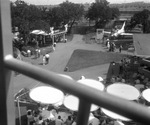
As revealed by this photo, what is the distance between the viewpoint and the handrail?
0.44 metres

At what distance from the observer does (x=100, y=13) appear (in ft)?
94.8

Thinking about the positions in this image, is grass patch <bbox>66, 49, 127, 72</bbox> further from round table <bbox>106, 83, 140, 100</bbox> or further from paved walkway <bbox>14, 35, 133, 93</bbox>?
round table <bbox>106, 83, 140, 100</bbox>

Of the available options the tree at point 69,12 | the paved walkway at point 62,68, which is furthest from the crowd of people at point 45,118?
the tree at point 69,12

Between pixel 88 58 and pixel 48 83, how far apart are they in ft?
48.1

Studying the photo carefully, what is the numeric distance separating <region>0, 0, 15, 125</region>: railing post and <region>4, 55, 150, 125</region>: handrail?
85mm

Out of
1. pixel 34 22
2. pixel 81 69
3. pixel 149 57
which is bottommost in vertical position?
pixel 81 69

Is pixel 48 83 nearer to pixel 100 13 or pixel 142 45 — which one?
pixel 142 45

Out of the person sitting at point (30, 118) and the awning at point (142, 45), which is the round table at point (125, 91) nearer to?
the person sitting at point (30, 118)

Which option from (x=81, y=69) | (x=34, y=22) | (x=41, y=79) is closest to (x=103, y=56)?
(x=81, y=69)

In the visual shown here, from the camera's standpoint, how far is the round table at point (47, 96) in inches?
231

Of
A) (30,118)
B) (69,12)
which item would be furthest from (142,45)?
(69,12)

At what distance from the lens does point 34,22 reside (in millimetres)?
18016

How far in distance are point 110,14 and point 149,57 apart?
1914 cm

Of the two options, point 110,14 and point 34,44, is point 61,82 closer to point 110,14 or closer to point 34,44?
point 34,44
